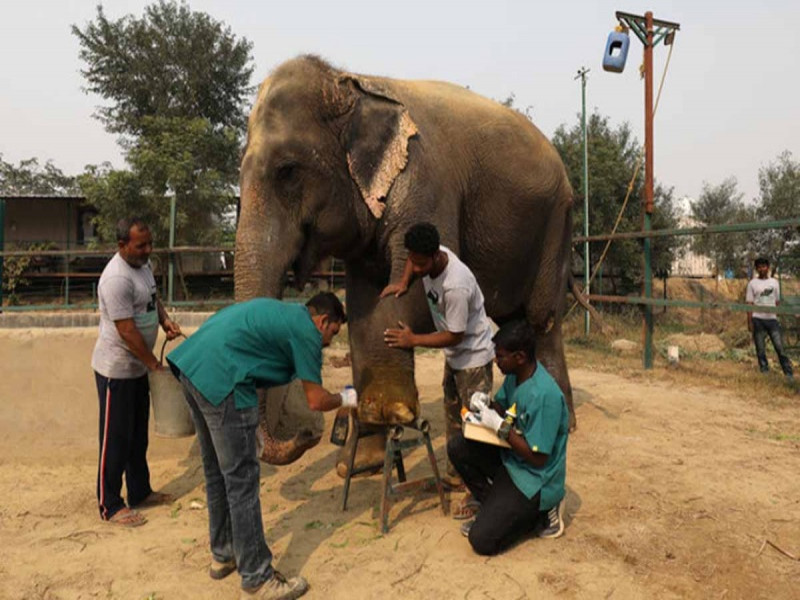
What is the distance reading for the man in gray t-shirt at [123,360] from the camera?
3590 mm

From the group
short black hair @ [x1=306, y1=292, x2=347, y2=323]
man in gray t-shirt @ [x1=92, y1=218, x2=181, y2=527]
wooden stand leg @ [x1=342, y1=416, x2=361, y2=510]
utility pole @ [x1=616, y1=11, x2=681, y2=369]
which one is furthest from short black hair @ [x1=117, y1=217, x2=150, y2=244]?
utility pole @ [x1=616, y1=11, x2=681, y2=369]

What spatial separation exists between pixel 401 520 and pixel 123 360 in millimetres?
1886

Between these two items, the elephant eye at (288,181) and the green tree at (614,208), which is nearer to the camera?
the elephant eye at (288,181)

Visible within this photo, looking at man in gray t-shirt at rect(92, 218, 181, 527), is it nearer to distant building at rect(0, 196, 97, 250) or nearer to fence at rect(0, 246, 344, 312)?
fence at rect(0, 246, 344, 312)

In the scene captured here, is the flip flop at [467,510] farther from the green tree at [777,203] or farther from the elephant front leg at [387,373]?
the green tree at [777,203]

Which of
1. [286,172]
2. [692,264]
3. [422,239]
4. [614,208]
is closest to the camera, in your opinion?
[422,239]

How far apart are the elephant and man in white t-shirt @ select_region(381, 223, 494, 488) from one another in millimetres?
334

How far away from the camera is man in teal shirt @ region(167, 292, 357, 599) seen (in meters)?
2.65

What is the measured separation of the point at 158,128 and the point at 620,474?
18750 millimetres

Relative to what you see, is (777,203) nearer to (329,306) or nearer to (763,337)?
(763,337)

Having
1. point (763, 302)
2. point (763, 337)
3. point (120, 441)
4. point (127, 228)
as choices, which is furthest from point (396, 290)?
point (763, 337)

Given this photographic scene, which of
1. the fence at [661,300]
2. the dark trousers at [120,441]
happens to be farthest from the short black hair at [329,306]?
the fence at [661,300]

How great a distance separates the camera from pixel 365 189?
383cm

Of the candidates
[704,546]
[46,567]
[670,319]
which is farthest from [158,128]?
[704,546]
